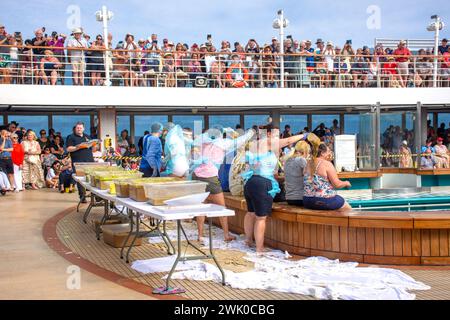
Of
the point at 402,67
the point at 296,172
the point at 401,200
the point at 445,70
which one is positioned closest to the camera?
the point at 296,172

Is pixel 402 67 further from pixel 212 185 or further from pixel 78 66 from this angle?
pixel 212 185

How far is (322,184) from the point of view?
671cm

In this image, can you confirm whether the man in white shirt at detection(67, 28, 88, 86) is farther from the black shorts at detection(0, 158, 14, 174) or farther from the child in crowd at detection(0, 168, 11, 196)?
the child in crowd at detection(0, 168, 11, 196)

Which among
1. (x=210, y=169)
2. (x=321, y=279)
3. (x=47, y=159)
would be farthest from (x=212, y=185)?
(x=47, y=159)

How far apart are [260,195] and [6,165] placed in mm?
9246

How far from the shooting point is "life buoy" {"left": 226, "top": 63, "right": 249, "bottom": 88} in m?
17.7

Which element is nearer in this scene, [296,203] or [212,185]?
[296,203]

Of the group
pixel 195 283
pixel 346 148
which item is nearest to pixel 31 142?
pixel 346 148

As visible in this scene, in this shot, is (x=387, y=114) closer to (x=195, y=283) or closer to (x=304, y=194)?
(x=304, y=194)

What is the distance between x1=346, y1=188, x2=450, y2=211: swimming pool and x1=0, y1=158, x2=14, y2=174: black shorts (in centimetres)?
843

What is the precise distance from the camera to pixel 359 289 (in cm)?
510

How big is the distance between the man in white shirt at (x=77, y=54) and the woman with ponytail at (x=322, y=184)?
10.3m
